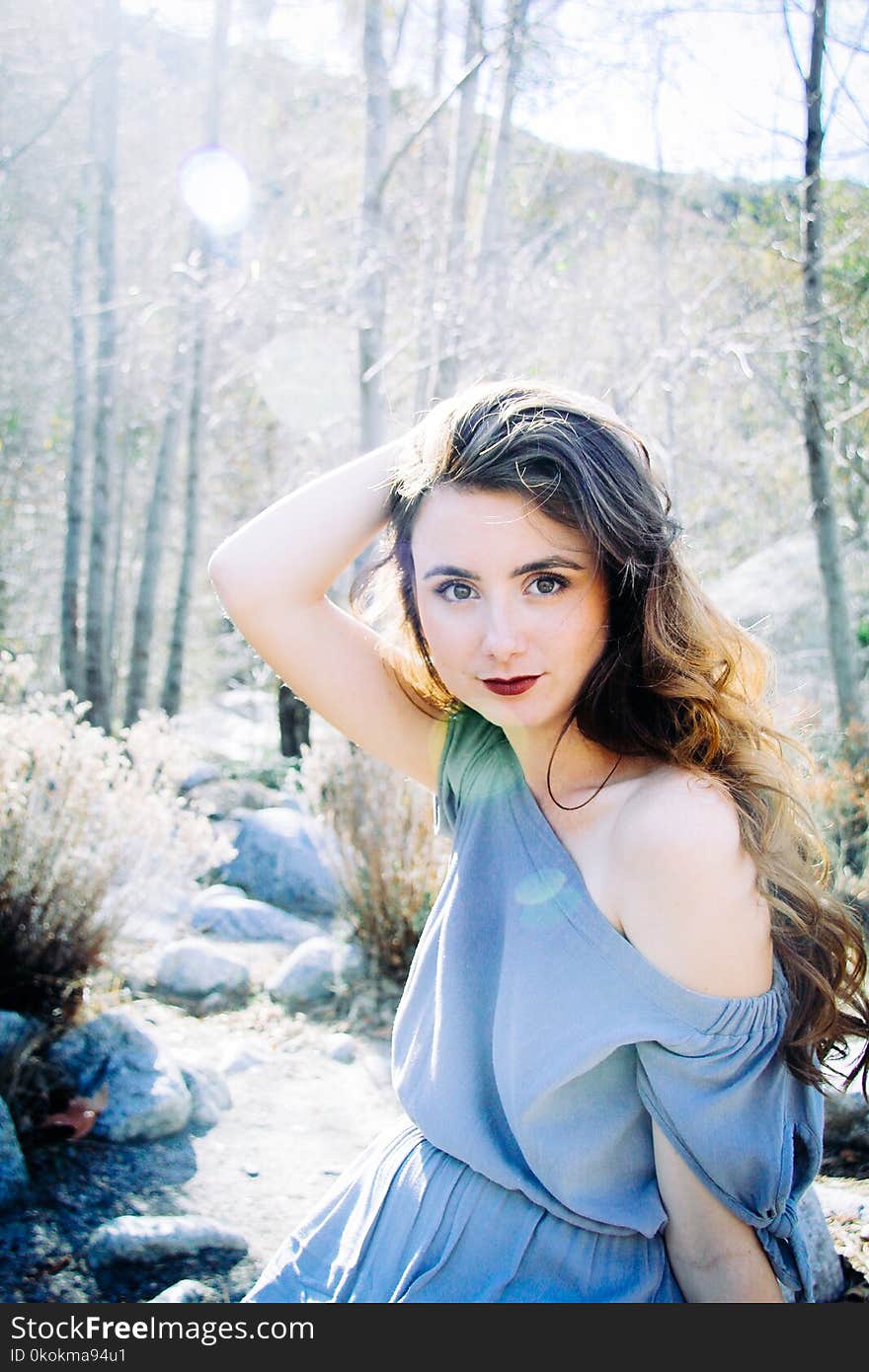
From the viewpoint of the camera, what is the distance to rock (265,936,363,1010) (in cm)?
443

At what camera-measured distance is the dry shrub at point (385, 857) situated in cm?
430

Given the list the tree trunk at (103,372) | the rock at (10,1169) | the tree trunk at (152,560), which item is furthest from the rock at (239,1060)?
the tree trunk at (152,560)

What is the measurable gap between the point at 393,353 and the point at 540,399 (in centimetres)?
380

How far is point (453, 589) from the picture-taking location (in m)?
1.43

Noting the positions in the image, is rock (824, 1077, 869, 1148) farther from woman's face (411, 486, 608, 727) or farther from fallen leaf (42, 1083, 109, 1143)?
fallen leaf (42, 1083, 109, 1143)

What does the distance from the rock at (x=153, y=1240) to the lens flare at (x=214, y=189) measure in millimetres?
10125

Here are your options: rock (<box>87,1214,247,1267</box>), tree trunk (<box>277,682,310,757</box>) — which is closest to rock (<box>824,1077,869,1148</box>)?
rock (<box>87,1214,247,1267</box>)

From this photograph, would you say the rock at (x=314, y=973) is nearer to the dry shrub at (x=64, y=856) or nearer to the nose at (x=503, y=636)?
the dry shrub at (x=64, y=856)

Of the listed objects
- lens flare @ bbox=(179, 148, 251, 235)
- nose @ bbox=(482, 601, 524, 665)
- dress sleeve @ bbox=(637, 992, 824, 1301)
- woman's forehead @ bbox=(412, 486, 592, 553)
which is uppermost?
lens flare @ bbox=(179, 148, 251, 235)

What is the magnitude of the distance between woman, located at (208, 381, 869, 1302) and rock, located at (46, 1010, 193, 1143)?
183cm

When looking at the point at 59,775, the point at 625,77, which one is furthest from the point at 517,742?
the point at 625,77

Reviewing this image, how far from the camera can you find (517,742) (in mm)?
1578

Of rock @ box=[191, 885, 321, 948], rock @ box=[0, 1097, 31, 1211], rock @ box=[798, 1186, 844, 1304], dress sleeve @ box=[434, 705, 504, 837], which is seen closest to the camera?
dress sleeve @ box=[434, 705, 504, 837]

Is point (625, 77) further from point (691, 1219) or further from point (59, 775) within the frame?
point (691, 1219)
